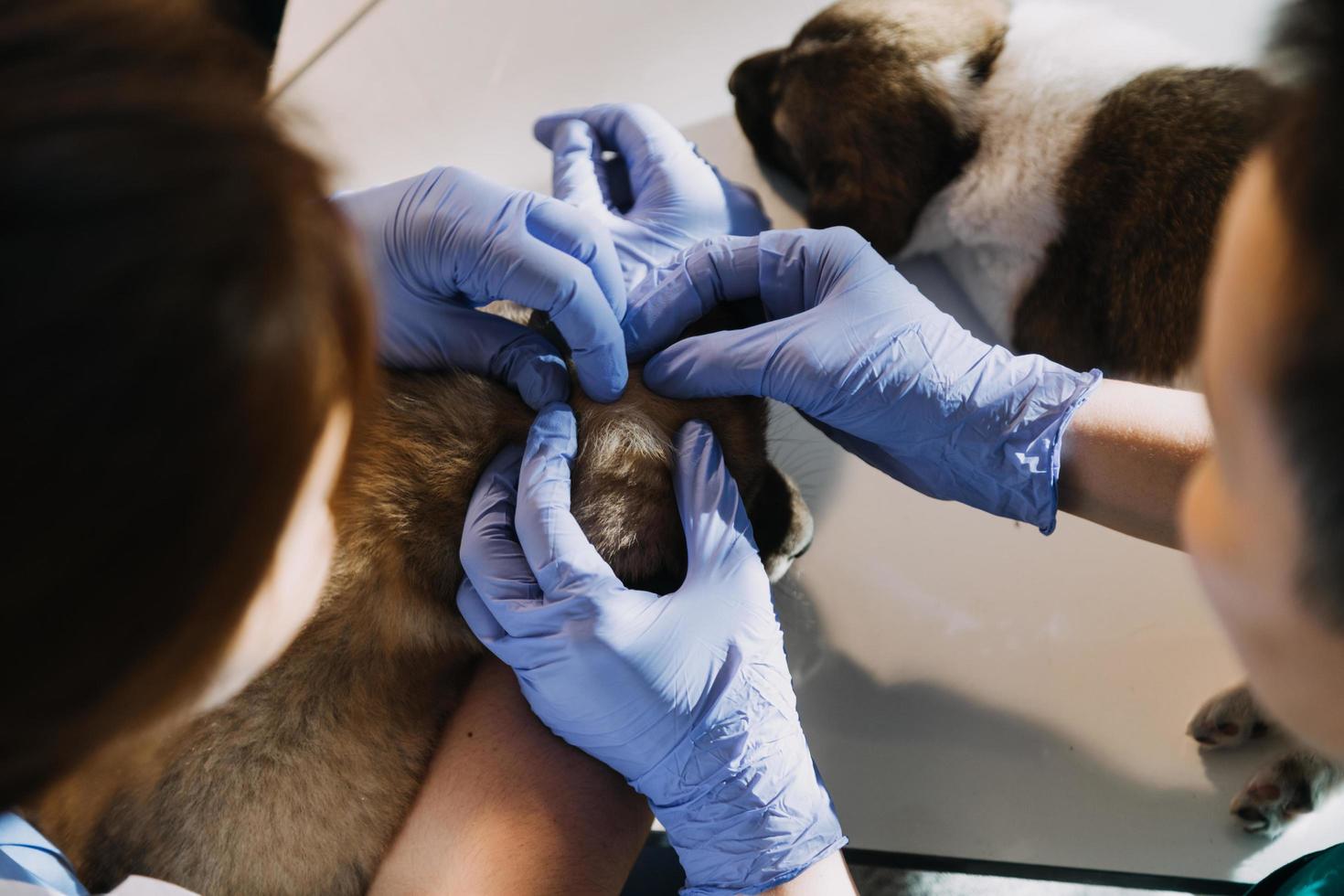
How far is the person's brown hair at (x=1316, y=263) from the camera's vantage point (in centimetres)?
59

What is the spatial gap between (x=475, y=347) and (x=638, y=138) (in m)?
0.58

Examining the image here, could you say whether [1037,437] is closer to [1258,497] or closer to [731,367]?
[731,367]

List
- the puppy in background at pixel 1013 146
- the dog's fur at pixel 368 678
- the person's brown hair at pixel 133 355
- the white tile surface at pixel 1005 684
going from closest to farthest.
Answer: the person's brown hair at pixel 133 355, the dog's fur at pixel 368 678, the white tile surface at pixel 1005 684, the puppy in background at pixel 1013 146

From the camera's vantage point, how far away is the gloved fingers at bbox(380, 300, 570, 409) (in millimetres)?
1342

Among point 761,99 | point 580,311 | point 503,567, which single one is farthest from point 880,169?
point 503,567

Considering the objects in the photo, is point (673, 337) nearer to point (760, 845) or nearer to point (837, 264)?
point (837, 264)

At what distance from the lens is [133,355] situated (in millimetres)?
531

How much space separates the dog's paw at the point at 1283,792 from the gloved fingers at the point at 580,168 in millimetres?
1403

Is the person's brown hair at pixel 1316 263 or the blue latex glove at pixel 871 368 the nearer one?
the person's brown hair at pixel 1316 263

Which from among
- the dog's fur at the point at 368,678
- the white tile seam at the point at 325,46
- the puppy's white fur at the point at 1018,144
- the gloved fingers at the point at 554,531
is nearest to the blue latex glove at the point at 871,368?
the dog's fur at the point at 368,678

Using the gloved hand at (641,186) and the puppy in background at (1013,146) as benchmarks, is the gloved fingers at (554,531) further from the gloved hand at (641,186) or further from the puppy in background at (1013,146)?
the puppy in background at (1013,146)

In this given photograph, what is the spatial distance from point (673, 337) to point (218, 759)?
0.88m

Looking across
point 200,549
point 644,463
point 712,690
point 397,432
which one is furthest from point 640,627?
point 200,549

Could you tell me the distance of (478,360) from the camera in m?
1.37
